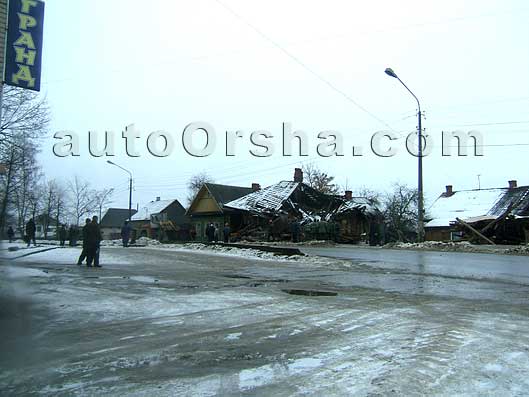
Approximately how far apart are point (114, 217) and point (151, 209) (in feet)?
77.9

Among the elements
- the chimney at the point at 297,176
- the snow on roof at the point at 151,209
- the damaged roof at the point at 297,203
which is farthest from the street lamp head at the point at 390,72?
the snow on roof at the point at 151,209

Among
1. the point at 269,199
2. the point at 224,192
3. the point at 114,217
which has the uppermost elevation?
the point at 224,192

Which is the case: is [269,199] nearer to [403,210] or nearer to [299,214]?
[299,214]

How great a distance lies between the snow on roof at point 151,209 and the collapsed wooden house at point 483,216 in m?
46.8

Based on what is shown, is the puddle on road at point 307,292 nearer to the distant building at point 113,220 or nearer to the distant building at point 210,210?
the distant building at point 210,210

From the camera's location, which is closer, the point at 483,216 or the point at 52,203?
the point at 483,216

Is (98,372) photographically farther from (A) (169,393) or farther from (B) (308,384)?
(B) (308,384)

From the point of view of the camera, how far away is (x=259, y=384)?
4594 millimetres

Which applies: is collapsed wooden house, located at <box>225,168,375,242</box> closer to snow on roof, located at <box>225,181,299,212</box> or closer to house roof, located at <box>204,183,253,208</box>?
snow on roof, located at <box>225,181,299,212</box>

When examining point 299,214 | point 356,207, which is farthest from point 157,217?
point 356,207

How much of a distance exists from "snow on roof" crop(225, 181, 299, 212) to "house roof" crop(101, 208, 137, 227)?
62332 millimetres

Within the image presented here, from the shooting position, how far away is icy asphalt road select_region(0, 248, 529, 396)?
4609mm

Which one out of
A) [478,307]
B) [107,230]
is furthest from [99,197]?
[478,307]

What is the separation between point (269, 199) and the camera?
4934cm
